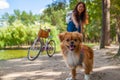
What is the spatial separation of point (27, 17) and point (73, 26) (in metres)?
114

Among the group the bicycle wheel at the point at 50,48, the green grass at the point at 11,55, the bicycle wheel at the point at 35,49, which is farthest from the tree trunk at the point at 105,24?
the bicycle wheel at the point at 35,49

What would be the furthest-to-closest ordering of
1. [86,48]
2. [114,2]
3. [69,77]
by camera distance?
[114,2] < [69,77] < [86,48]

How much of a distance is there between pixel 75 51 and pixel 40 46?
616 centimetres

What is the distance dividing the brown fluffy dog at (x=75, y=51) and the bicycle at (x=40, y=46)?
5.47 metres

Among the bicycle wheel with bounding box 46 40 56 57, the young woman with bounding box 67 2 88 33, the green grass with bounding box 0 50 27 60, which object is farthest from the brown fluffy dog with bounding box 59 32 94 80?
the green grass with bounding box 0 50 27 60

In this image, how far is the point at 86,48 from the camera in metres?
6.48

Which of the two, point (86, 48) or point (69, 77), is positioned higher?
point (86, 48)

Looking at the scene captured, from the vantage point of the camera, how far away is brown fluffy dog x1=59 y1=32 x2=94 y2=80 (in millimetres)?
5992

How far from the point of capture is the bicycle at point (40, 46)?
11977mm

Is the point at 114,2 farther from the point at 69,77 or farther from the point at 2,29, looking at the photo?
the point at 2,29

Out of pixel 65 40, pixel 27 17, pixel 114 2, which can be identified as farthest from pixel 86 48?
pixel 27 17

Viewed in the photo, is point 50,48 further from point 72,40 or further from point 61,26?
point 61,26

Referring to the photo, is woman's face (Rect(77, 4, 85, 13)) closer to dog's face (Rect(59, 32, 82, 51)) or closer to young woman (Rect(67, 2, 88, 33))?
young woman (Rect(67, 2, 88, 33))

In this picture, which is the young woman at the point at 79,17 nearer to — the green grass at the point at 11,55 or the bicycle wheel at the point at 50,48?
the bicycle wheel at the point at 50,48
